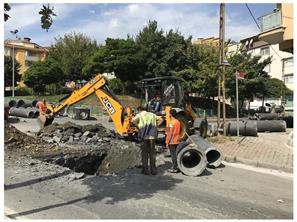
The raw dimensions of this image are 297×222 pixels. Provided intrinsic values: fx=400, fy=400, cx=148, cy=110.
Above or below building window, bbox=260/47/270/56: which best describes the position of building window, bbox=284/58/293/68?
below

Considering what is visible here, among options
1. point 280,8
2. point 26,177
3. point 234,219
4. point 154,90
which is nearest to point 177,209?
point 234,219

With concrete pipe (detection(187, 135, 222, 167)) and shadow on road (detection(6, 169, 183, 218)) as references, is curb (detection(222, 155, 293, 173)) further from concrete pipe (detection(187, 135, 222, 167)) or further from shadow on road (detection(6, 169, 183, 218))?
shadow on road (detection(6, 169, 183, 218))

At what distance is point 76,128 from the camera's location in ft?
54.5

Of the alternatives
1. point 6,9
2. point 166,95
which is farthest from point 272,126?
point 6,9

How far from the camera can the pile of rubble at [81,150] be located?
37.8 ft

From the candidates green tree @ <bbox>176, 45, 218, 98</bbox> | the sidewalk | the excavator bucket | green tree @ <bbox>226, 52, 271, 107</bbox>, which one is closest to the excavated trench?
the sidewalk

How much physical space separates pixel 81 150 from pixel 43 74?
37.0 m

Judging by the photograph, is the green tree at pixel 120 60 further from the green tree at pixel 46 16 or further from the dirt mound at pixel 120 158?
the green tree at pixel 46 16

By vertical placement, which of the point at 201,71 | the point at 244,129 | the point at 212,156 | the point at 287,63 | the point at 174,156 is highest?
the point at 287,63

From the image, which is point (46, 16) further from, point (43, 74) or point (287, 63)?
point (287, 63)

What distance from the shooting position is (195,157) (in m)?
10.5

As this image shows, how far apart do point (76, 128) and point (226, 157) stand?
7.13 metres

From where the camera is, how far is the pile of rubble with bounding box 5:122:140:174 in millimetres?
11523

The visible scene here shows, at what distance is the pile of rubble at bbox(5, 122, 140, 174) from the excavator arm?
23.2 inches
